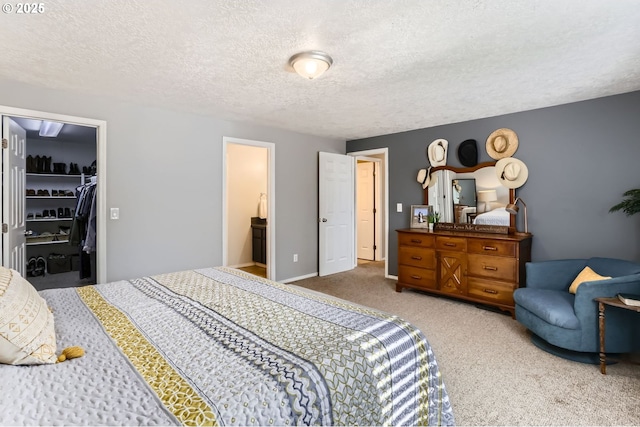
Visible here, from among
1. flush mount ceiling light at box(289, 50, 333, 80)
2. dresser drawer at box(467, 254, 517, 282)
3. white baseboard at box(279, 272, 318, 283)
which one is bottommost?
white baseboard at box(279, 272, 318, 283)

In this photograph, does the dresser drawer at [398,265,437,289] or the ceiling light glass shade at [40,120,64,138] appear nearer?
the dresser drawer at [398,265,437,289]

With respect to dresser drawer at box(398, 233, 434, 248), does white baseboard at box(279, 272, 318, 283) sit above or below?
below

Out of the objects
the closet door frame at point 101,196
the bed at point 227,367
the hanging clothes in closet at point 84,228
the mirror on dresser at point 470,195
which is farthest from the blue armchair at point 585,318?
the hanging clothes in closet at point 84,228

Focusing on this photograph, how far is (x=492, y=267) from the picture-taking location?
11.6 ft

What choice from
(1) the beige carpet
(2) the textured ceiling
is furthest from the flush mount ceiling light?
(1) the beige carpet

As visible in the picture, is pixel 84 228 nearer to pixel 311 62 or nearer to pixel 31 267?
pixel 31 267

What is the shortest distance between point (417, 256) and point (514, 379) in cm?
206

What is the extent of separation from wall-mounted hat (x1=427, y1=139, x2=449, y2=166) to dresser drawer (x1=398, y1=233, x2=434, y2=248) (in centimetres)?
109

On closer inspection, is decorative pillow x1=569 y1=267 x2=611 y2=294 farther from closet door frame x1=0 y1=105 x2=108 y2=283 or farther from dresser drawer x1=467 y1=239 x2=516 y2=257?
closet door frame x1=0 y1=105 x2=108 y2=283

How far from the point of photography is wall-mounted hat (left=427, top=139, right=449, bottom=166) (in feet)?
14.5

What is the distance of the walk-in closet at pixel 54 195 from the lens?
503 cm

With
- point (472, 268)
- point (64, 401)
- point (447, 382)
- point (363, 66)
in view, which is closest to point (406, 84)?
point (363, 66)

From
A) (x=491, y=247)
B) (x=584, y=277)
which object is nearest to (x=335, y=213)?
(x=491, y=247)

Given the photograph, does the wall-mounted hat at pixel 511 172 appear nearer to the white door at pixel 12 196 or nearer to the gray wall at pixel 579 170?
the gray wall at pixel 579 170
